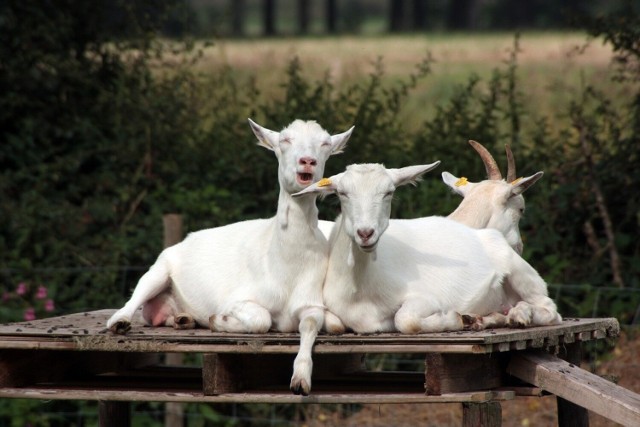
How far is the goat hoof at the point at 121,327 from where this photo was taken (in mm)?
6492

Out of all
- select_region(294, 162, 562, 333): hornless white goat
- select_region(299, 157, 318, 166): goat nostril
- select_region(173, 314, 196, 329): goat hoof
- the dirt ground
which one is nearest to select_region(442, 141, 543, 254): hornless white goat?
select_region(294, 162, 562, 333): hornless white goat

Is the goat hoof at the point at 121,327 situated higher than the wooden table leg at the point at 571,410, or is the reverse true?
the goat hoof at the point at 121,327

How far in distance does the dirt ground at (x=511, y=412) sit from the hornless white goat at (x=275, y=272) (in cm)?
342

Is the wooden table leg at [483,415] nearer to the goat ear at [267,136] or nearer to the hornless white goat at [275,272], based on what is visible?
the hornless white goat at [275,272]

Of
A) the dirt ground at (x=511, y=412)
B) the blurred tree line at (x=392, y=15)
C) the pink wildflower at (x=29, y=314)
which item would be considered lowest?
the dirt ground at (x=511, y=412)

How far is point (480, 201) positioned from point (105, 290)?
4.15 meters

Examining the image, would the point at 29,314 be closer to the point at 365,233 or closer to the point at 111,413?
the point at 111,413

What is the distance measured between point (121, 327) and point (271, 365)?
80 centimetres

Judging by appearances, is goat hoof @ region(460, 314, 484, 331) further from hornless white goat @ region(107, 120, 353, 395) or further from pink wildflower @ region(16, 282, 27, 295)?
pink wildflower @ region(16, 282, 27, 295)

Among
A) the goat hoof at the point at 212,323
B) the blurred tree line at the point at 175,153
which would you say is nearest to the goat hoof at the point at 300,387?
the goat hoof at the point at 212,323

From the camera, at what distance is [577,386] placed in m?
6.20

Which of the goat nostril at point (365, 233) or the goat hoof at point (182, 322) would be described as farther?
the goat hoof at point (182, 322)

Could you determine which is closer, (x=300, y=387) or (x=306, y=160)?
(x=300, y=387)

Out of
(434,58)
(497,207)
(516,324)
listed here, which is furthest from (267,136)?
(434,58)
